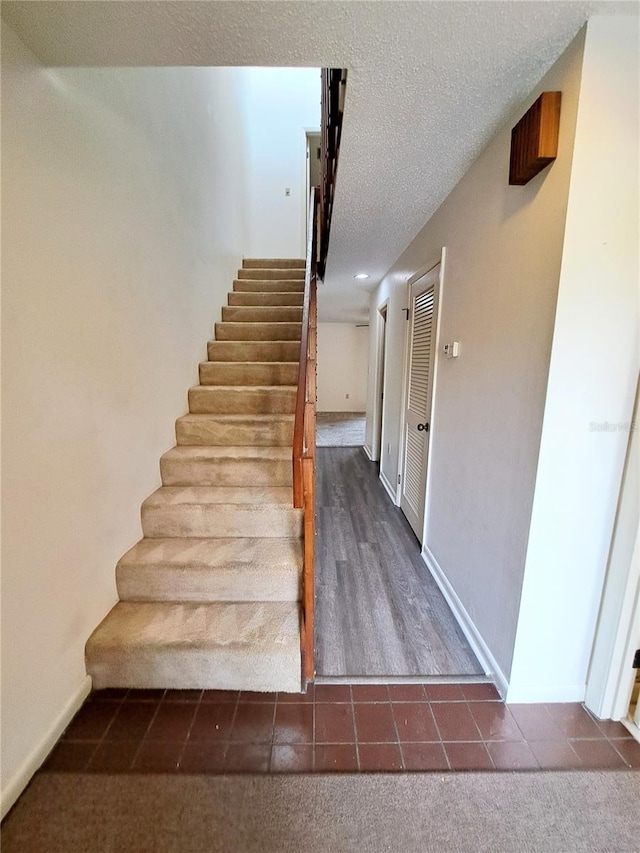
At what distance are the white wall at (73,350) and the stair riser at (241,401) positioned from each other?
0.31m

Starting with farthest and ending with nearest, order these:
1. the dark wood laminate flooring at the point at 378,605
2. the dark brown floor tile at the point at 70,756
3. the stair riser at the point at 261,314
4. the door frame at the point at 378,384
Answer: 1. the door frame at the point at 378,384
2. the stair riser at the point at 261,314
3. the dark wood laminate flooring at the point at 378,605
4. the dark brown floor tile at the point at 70,756

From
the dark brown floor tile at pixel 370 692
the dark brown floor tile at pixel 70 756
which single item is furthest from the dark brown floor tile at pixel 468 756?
the dark brown floor tile at pixel 70 756

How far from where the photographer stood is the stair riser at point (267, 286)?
12.2ft

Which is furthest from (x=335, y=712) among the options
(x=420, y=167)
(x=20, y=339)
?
Answer: (x=420, y=167)

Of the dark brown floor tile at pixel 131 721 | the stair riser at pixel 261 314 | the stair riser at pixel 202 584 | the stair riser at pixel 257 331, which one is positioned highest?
the stair riser at pixel 261 314

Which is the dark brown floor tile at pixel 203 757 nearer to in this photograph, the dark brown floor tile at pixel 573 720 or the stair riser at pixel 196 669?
the stair riser at pixel 196 669

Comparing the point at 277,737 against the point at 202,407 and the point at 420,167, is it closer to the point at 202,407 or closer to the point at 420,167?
the point at 202,407

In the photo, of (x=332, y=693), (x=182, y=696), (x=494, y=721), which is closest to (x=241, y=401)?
(x=182, y=696)

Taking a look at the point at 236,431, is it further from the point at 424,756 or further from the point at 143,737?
the point at 424,756

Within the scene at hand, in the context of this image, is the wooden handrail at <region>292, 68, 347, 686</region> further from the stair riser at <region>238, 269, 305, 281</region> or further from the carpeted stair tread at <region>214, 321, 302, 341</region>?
the stair riser at <region>238, 269, 305, 281</region>

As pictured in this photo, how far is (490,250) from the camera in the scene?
5.40 feet

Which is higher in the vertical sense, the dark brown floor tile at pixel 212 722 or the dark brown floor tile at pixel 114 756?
the dark brown floor tile at pixel 114 756

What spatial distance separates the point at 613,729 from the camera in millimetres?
1392

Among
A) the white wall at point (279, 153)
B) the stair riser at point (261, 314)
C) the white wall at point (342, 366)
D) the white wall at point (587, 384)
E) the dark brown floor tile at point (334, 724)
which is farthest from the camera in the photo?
the white wall at point (342, 366)
